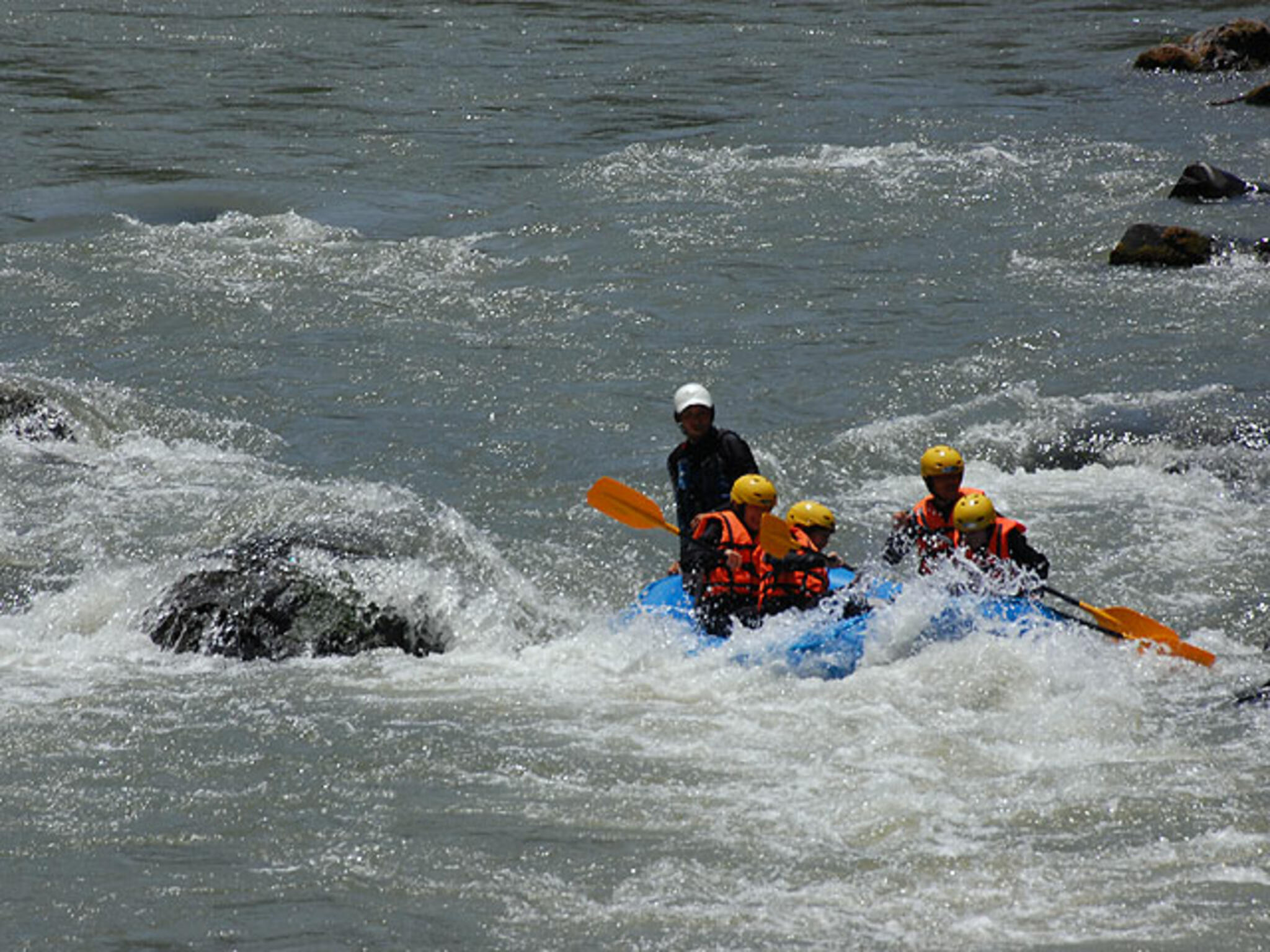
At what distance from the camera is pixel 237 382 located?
41.2ft

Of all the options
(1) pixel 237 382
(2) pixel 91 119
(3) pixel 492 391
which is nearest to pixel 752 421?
(3) pixel 492 391

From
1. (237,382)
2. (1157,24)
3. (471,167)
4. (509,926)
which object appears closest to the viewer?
(509,926)

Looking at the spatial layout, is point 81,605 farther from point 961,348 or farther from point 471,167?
point 471,167

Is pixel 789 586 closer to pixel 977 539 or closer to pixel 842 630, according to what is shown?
pixel 842 630

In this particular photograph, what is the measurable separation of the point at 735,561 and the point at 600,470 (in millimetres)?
3097

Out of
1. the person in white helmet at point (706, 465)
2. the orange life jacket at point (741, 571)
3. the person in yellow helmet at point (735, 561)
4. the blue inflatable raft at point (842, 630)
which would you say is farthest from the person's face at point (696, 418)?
the blue inflatable raft at point (842, 630)

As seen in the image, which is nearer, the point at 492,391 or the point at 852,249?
the point at 492,391

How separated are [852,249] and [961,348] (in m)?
2.79

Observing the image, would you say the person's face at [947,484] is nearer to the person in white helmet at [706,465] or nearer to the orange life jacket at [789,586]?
the orange life jacket at [789,586]

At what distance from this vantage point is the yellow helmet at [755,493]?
8078 millimetres

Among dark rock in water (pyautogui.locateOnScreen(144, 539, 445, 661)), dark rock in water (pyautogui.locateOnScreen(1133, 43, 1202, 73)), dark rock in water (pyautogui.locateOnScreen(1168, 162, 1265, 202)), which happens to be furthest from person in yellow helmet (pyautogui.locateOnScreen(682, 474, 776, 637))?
dark rock in water (pyautogui.locateOnScreen(1133, 43, 1202, 73))

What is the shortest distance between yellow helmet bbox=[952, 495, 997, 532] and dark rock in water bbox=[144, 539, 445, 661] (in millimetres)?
2623

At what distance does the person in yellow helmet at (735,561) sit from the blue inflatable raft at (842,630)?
0.39ft

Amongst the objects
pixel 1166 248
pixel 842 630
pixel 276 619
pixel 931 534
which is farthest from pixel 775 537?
pixel 1166 248
